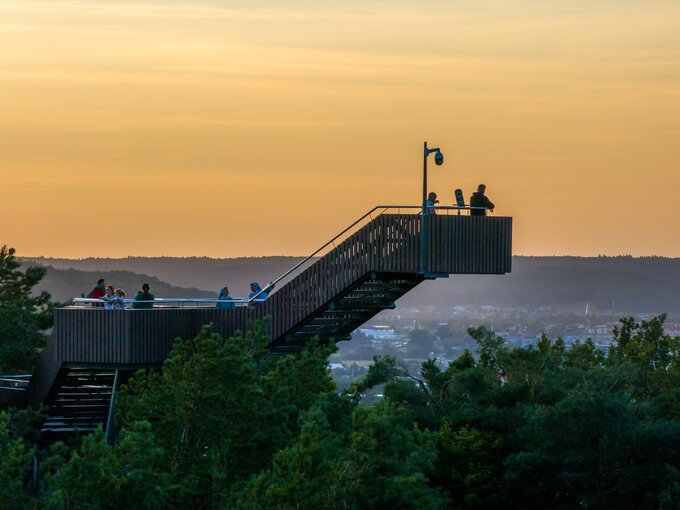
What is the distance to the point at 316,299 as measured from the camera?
135ft

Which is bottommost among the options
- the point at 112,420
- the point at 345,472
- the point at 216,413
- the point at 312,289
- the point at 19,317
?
the point at 345,472

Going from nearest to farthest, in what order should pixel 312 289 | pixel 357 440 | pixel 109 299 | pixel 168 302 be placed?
pixel 357 440 → pixel 109 299 → pixel 312 289 → pixel 168 302

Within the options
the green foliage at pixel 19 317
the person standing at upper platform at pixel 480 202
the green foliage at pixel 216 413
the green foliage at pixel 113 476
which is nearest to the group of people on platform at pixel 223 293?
the person standing at upper platform at pixel 480 202

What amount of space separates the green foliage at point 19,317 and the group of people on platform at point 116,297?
1672 cm

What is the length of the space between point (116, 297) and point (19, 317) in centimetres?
2075

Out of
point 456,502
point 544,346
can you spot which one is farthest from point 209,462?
point 544,346

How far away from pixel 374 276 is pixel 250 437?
533 cm

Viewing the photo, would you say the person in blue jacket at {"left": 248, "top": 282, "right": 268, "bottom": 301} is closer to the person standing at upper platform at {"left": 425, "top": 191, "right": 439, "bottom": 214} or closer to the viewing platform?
the viewing platform

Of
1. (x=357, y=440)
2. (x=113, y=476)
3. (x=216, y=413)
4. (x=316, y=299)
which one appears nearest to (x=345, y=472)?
(x=357, y=440)

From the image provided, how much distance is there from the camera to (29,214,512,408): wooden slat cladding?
132 ft

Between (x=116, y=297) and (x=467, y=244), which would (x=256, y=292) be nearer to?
(x=116, y=297)

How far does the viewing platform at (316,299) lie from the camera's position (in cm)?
4019

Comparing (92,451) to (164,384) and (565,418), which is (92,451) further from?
(565,418)

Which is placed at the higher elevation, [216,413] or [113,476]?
[216,413]
